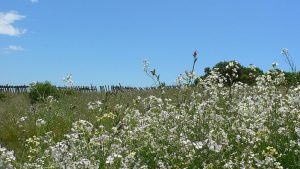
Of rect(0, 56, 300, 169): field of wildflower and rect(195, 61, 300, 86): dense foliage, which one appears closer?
rect(0, 56, 300, 169): field of wildflower

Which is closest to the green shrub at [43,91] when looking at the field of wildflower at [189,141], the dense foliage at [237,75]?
the dense foliage at [237,75]

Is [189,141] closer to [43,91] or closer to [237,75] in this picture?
[237,75]

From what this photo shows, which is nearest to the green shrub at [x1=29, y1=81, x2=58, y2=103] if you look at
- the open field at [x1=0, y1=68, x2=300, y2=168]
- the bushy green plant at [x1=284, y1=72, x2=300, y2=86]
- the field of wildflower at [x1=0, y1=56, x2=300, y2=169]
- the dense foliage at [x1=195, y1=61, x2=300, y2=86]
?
the dense foliage at [x1=195, y1=61, x2=300, y2=86]

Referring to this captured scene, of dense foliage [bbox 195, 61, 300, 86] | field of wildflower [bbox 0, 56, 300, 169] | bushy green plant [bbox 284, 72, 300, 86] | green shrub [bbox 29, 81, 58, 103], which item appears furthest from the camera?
green shrub [bbox 29, 81, 58, 103]

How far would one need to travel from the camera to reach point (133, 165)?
22.0 ft

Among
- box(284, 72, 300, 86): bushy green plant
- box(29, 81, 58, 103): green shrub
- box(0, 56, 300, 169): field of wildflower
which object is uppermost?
box(29, 81, 58, 103): green shrub

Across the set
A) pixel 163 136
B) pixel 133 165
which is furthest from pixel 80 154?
pixel 163 136

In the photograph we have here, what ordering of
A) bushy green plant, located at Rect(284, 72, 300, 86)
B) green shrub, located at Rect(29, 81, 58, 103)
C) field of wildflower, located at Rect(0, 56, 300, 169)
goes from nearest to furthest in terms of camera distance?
field of wildflower, located at Rect(0, 56, 300, 169), bushy green plant, located at Rect(284, 72, 300, 86), green shrub, located at Rect(29, 81, 58, 103)

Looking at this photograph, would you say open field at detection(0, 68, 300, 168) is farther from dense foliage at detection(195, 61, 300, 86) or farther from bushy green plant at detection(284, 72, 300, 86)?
dense foliage at detection(195, 61, 300, 86)

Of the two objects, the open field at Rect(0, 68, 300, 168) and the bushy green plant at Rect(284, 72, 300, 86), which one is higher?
the bushy green plant at Rect(284, 72, 300, 86)

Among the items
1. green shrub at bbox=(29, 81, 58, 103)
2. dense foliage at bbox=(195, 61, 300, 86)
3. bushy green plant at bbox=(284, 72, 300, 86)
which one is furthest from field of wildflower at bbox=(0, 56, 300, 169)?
green shrub at bbox=(29, 81, 58, 103)

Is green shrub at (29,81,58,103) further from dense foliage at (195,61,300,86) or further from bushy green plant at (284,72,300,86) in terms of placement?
bushy green plant at (284,72,300,86)

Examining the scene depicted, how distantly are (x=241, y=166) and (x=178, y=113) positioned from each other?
2775mm

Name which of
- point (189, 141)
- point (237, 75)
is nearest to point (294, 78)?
point (237, 75)
